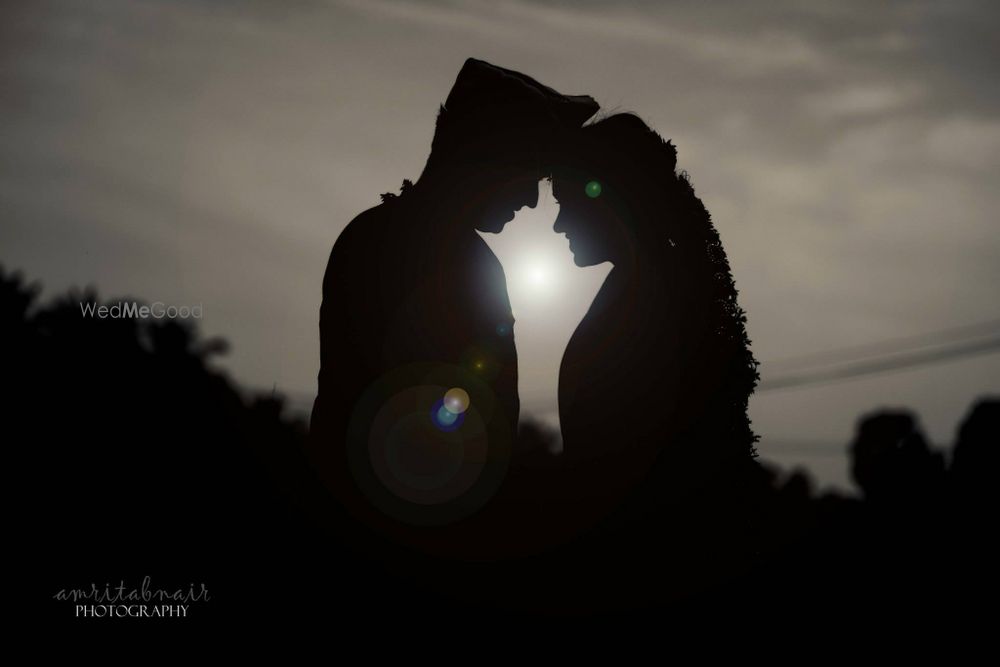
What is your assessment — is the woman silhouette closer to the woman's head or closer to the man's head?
the woman's head

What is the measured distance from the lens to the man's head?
5.62m

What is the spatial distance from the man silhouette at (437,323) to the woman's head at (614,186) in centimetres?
16

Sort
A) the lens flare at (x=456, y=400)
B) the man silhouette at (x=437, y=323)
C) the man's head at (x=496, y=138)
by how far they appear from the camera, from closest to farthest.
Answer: the man silhouette at (x=437, y=323) → the lens flare at (x=456, y=400) → the man's head at (x=496, y=138)

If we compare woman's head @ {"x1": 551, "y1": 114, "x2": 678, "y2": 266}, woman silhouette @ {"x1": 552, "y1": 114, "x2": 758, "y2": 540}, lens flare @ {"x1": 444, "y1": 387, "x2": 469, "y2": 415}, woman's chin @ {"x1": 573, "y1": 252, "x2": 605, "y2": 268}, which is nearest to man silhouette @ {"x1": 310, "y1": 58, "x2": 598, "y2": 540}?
lens flare @ {"x1": 444, "y1": 387, "x2": 469, "y2": 415}

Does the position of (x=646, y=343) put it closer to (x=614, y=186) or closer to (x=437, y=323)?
(x=614, y=186)

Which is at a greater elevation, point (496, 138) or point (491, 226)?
point (496, 138)

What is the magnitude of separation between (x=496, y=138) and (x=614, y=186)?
28.7 inches

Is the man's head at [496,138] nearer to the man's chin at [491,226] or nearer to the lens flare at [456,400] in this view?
the man's chin at [491,226]

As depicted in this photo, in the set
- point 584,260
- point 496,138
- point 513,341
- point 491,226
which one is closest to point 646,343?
point 584,260

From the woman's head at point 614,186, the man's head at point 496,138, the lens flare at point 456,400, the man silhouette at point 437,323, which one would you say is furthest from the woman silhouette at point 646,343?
the lens flare at point 456,400

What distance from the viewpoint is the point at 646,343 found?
554 centimetres

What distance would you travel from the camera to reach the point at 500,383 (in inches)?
219

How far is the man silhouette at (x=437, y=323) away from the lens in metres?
5.15

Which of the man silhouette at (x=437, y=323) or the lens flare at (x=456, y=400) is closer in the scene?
the man silhouette at (x=437, y=323)
